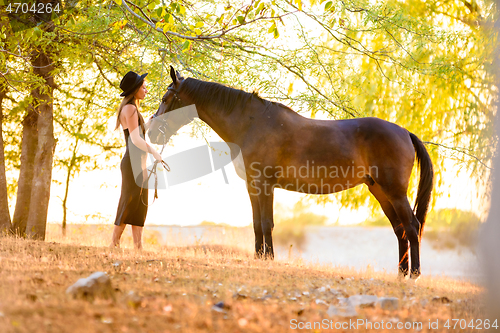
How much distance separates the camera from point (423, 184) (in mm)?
5688

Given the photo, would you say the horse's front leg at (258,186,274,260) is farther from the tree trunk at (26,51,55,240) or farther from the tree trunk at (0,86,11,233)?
the tree trunk at (0,86,11,233)

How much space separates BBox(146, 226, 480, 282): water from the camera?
4.17 metres

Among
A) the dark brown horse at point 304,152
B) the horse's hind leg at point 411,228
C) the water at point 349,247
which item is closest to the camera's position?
the water at point 349,247

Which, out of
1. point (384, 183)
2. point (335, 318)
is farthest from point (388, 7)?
point (335, 318)

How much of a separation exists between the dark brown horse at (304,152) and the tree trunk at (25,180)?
174 inches

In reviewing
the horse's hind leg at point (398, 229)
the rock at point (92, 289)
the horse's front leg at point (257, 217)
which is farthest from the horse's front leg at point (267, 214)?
the rock at point (92, 289)

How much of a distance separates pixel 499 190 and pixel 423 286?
8.66ft

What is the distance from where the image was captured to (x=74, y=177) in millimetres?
11492

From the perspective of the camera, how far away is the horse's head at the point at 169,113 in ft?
18.7

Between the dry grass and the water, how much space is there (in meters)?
0.26

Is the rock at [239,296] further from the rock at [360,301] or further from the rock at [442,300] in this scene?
the rock at [442,300]

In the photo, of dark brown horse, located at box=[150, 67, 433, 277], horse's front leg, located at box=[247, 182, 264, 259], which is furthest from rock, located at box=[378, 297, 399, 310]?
horse's front leg, located at box=[247, 182, 264, 259]

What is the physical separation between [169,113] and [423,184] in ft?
12.7

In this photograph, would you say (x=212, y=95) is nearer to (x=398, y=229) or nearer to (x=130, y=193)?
(x=130, y=193)
